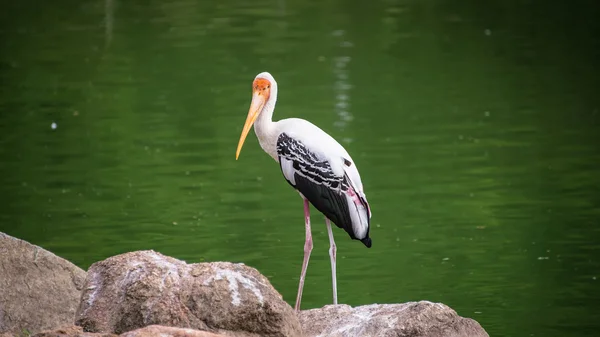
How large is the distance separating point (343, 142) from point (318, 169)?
10455mm

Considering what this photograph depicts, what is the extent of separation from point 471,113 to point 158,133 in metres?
4.94

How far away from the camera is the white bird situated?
1042cm

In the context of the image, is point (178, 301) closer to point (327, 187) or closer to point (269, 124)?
point (327, 187)

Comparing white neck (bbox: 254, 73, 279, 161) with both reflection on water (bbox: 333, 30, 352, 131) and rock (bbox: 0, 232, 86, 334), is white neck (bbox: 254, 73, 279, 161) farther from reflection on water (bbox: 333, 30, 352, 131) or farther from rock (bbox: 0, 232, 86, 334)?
reflection on water (bbox: 333, 30, 352, 131)

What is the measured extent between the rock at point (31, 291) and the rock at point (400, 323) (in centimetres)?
166

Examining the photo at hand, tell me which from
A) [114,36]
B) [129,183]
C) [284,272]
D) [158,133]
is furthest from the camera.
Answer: [114,36]

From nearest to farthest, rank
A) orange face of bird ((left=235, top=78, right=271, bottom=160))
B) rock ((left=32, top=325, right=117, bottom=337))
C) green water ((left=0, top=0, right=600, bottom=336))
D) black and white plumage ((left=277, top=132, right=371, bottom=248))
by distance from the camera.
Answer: rock ((left=32, top=325, right=117, bottom=337)), black and white plumage ((left=277, top=132, right=371, bottom=248)), orange face of bird ((left=235, top=78, right=271, bottom=160)), green water ((left=0, top=0, right=600, bottom=336))

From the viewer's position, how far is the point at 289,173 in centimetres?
1064

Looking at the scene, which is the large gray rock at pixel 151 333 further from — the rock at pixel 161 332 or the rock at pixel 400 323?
the rock at pixel 400 323

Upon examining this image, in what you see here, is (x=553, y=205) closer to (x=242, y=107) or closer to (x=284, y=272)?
(x=284, y=272)

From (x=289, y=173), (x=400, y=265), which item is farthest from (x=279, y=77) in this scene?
(x=289, y=173)

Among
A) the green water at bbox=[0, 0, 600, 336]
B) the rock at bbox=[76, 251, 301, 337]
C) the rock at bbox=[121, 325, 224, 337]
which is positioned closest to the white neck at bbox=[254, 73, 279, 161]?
the rock at bbox=[76, 251, 301, 337]

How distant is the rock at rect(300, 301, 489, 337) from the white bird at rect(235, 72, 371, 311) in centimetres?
106

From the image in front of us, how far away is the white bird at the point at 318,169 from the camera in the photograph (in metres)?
10.4
